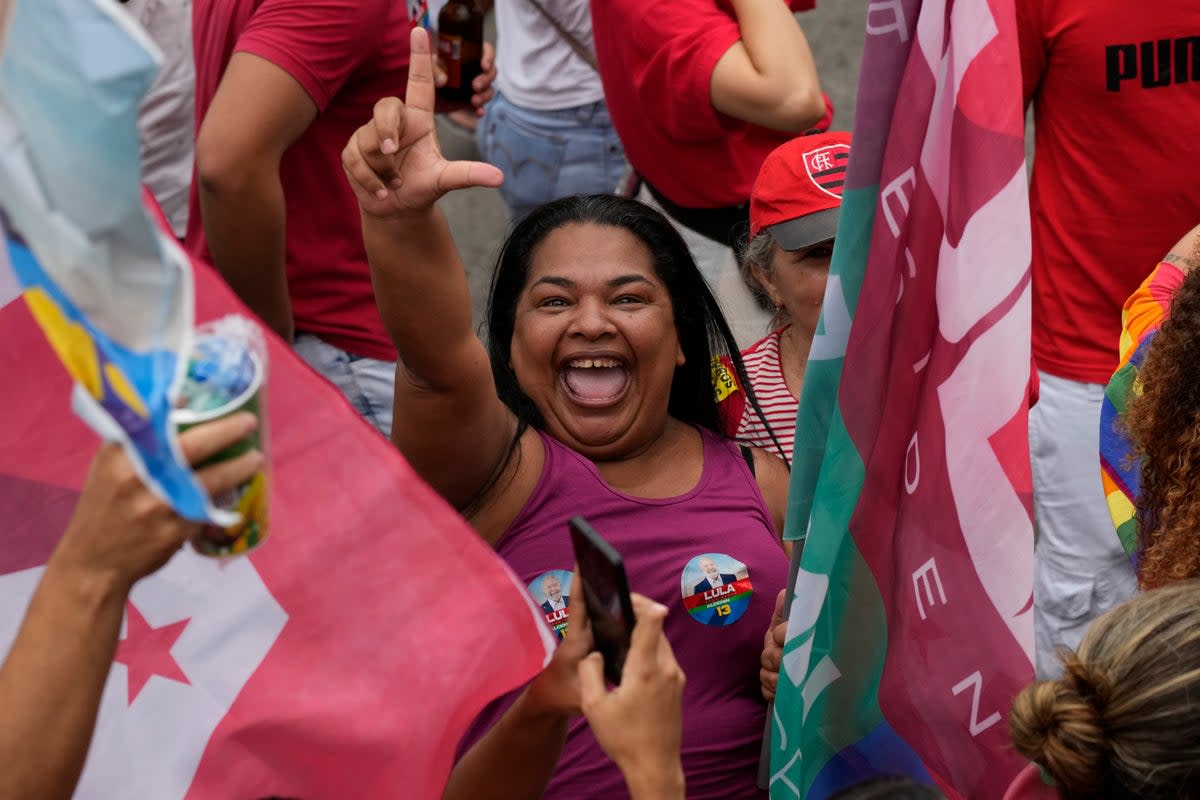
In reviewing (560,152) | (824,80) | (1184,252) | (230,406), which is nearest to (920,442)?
(1184,252)

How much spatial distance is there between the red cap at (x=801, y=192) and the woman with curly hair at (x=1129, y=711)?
1.44 metres

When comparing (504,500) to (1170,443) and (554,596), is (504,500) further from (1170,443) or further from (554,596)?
(1170,443)

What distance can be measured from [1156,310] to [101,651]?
1.78 meters

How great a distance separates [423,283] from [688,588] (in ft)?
2.02

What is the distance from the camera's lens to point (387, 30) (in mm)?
3094

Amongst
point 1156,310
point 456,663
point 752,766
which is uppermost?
point 456,663

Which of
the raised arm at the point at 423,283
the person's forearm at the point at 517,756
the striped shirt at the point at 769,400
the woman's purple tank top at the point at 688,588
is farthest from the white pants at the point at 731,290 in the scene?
the person's forearm at the point at 517,756

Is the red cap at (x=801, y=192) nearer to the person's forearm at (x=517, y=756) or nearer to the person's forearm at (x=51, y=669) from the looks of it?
the person's forearm at (x=517, y=756)

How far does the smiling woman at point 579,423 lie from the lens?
2068 millimetres

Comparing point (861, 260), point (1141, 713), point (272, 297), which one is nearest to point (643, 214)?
point (861, 260)

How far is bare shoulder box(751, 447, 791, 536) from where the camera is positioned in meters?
2.61

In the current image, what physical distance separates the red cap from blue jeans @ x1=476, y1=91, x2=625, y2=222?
4.30 feet

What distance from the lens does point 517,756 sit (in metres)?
1.89

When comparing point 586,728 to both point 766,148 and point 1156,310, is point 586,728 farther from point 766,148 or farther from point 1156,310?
point 766,148
